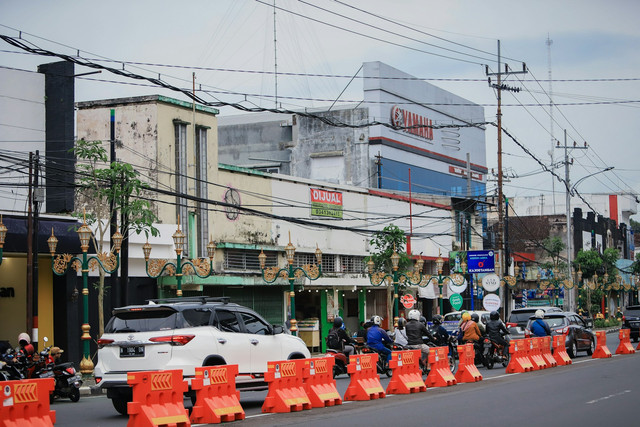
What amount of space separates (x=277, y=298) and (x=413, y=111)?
34813 mm

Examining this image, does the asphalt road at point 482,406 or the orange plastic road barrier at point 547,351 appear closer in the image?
the asphalt road at point 482,406

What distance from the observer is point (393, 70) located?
69.6 metres

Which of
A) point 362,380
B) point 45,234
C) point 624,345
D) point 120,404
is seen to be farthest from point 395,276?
point 120,404

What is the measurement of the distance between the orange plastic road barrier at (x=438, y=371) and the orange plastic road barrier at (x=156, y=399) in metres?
8.46

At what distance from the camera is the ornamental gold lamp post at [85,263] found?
25641 mm

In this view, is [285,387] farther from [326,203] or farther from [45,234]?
[326,203]

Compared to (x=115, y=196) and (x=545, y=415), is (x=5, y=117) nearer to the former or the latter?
(x=115, y=196)

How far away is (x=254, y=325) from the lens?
691 inches

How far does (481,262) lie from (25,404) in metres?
33.2

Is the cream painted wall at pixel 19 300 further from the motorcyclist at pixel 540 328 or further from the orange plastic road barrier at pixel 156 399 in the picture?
the orange plastic road barrier at pixel 156 399

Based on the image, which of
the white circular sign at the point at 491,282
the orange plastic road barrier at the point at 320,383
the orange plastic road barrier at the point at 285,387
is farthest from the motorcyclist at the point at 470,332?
the white circular sign at the point at 491,282

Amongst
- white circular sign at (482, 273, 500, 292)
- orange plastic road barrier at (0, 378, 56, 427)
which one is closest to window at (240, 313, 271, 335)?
orange plastic road barrier at (0, 378, 56, 427)

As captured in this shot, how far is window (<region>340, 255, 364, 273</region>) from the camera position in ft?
156

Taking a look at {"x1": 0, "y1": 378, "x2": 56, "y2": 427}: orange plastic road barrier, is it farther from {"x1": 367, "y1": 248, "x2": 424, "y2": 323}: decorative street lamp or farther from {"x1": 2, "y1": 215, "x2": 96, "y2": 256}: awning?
{"x1": 367, "y1": 248, "x2": 424, "y2": 323}: decorative street lamp
